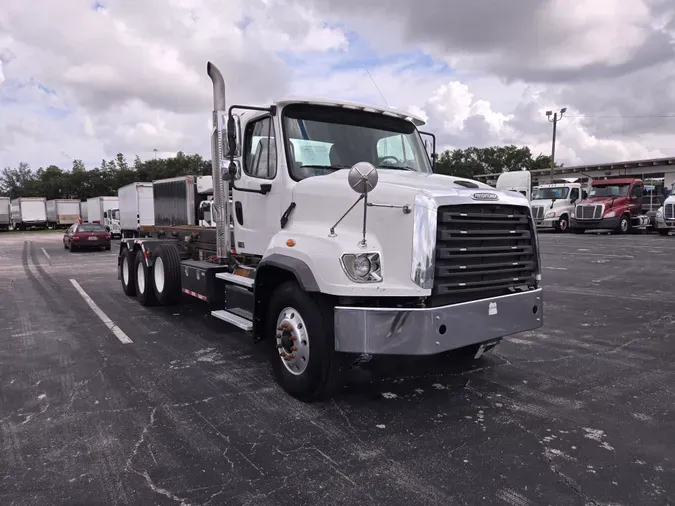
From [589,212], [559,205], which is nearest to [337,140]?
[589,212]

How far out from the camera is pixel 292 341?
447 centimetres

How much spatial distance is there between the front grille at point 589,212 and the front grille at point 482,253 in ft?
77.4

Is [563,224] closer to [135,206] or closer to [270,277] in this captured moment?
[135,206]

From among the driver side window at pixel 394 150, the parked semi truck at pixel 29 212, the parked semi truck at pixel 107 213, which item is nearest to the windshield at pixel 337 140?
the driver side window at pixel 394 150

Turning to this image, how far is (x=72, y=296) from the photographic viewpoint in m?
10.4

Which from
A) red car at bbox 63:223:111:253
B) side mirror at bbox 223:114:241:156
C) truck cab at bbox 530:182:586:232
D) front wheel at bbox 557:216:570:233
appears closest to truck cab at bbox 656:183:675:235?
truck cab at bbox 530:182:586:232

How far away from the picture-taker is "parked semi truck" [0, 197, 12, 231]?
51.7m

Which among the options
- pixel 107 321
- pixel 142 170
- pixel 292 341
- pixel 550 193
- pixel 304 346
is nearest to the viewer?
pixel 304 346

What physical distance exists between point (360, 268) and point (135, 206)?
19.3 meters

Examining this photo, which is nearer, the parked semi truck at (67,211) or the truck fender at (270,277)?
the truck fender at (270,277)

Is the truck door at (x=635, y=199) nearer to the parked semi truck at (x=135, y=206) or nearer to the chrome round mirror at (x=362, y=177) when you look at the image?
the parked semi truck at (x=135, y=206)

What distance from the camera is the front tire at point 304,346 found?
4.18 m

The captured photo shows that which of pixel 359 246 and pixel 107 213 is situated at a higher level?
pixel 107 213

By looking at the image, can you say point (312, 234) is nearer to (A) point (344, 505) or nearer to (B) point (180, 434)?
(B) point (180, 434)
